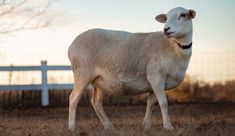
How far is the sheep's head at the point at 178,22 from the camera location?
9961mm

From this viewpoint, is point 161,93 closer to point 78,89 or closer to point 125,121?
point 78,89

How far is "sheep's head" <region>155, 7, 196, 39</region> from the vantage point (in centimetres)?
996

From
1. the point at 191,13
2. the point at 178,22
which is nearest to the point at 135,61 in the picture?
the point at 178,22

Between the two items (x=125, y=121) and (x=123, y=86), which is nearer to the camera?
(x=123, y=86)

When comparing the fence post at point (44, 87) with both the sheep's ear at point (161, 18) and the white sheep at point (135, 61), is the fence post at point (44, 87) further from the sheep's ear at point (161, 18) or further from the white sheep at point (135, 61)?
the sheep's ear at point (161, 18)


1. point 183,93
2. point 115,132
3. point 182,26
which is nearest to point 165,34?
point 182,26

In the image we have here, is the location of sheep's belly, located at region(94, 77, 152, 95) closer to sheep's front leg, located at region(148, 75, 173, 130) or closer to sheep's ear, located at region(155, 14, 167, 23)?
sheep's front leg, located at region(148, 75, 173, 130)

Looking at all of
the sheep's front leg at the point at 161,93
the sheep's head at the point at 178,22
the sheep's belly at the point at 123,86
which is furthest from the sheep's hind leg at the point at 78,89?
the sheep's head at the point at 178,22

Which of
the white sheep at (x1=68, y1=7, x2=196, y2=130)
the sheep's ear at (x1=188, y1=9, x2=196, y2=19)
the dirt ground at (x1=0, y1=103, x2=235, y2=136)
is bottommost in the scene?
the dirt ground at (x1=0, y1=103, x2=235, y2=136)

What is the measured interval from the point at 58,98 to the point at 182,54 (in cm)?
1165

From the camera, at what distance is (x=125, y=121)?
42.3 ft

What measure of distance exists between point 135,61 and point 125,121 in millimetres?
2542

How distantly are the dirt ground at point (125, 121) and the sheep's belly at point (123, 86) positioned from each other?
2.01 ft

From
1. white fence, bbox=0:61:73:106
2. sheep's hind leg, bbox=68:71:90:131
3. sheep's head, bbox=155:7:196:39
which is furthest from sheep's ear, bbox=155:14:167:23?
white fence, bbox=0:61:73:106
